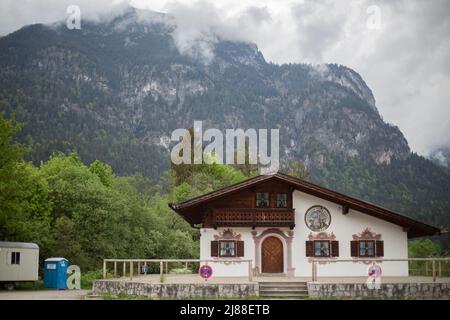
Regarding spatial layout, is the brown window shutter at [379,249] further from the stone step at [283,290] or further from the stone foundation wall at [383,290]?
the stone step at [283,290]

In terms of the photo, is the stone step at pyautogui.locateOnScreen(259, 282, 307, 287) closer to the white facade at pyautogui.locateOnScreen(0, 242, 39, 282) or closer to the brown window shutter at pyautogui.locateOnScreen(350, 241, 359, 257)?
the brown window shutter at pyautogui.locateOnScreen(350, 241, 359, 257)

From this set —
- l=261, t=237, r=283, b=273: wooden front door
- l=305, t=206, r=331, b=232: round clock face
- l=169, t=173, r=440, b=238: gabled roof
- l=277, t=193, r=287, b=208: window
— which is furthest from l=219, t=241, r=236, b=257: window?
l=305, t=206, r=331, b=232: round clock face

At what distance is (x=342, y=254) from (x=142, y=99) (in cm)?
16782

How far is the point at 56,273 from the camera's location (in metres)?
30.1

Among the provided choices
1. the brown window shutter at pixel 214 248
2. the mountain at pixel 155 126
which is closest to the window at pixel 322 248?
the brown window shutter at pixel 214 248

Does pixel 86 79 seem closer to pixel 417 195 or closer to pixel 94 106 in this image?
pixel 94 106

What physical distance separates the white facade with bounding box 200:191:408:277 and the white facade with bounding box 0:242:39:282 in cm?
840

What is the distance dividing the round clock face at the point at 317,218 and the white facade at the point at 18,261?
13799 millimetres

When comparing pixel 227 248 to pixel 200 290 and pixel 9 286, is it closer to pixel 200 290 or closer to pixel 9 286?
pixel 200 290

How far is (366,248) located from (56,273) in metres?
15.5

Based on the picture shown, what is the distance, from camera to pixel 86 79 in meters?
188

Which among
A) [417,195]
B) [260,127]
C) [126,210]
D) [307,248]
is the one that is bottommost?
[307,248]

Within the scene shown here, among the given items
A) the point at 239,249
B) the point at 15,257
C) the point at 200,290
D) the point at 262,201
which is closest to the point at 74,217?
the point at 15,257
